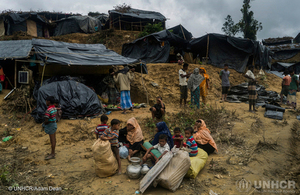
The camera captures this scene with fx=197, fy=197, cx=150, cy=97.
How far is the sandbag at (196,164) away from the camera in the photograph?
3.01 m

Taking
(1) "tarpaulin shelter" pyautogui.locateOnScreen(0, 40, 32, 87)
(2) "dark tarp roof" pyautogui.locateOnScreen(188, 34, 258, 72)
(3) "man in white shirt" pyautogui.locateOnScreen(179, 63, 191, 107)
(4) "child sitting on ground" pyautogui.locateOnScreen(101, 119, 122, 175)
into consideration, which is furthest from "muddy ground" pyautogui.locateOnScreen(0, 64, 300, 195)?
(2) "dark tarp roof" pyautogui.locateOnScreen(188, 34, 258, 72)

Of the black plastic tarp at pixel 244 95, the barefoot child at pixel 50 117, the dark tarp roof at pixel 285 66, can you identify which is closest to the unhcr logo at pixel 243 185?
the barefoot child at pixel 50 117

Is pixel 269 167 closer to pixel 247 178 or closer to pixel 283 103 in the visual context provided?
pixel 247 178

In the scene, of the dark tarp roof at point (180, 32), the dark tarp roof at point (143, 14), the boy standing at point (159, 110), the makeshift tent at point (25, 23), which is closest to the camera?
the boy standing at point (159, 110)

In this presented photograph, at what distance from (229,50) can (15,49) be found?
36.0 feet

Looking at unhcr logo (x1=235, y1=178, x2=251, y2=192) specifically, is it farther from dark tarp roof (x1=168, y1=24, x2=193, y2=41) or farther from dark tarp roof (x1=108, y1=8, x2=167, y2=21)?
dark tarp roof (x1=108, y1=8, x2=167, y2=21)

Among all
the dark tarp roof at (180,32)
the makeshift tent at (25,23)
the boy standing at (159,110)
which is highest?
the makeshift tent at (25,23)

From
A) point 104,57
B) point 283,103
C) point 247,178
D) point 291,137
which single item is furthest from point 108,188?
point 283,103

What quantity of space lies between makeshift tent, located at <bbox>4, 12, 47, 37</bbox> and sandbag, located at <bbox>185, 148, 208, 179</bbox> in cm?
1893

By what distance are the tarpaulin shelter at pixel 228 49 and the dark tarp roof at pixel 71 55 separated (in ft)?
21.2

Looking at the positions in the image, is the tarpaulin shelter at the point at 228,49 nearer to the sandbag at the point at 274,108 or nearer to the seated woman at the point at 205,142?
the sandbag at the point at 274,108

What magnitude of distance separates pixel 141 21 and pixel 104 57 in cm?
1212

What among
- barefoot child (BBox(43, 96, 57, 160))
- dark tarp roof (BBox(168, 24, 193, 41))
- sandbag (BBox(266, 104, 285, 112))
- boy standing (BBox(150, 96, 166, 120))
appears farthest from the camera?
dark tarp roof (BBox(168, 24, 193, 41))

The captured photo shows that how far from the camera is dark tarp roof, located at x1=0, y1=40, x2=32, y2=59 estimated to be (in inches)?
260
